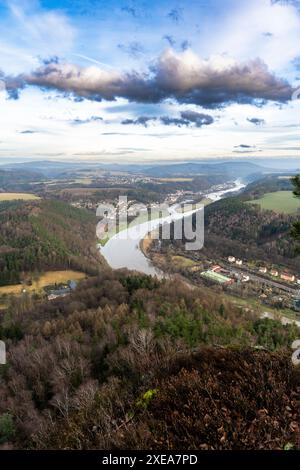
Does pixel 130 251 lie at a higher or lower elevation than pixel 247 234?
lower

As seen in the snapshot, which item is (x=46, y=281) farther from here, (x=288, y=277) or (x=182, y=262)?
(x=288, y=277)

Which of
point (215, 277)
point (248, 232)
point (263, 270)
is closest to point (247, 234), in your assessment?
point (248, 232)

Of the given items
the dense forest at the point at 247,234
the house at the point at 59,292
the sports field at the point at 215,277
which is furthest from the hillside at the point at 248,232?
the house at the point at 59,292

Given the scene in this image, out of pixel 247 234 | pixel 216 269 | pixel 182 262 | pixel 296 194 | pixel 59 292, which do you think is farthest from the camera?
pixel 247 234

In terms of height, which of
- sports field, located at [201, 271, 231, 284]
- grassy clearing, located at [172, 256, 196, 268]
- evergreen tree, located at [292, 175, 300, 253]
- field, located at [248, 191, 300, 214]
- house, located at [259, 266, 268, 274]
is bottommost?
house, located at [259, 266, 268, 274]

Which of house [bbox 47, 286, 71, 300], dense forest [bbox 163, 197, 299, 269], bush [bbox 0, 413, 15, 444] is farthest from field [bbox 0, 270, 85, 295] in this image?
bush [bbox 0, 413, 15, 444]

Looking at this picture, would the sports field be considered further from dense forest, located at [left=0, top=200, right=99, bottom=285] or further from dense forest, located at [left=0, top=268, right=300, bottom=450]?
dense forest, located at [left=0, top=268, right=300, bottom=450]

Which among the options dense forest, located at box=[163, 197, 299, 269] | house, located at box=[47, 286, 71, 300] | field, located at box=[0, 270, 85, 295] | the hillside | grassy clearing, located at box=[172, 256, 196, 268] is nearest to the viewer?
house, located at box=[47, 286, 71, 300]

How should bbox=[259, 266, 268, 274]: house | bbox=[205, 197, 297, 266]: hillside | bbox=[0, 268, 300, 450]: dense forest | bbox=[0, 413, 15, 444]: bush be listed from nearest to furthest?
bbox=[0, 268, 300, 450]: dense forest
bbox=[0, 413, 15, 444]: bush
bbox=[259, 266, 268, 274]: house
bbox=[205, 197, 297, 266]: hillside
